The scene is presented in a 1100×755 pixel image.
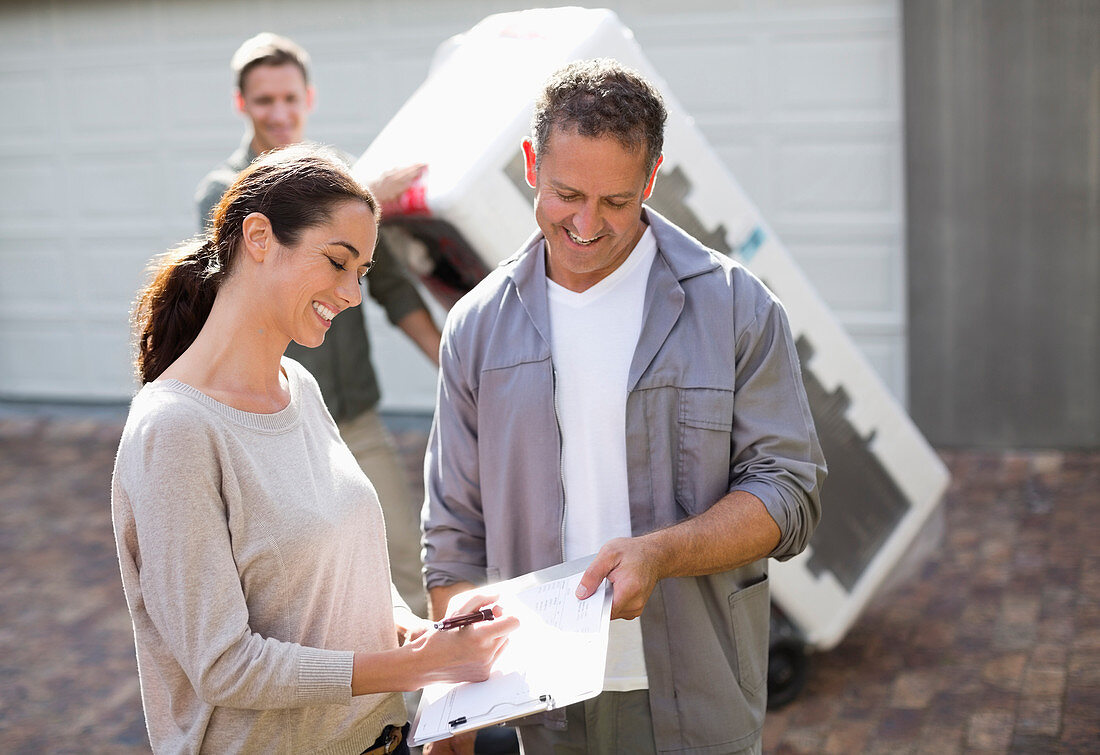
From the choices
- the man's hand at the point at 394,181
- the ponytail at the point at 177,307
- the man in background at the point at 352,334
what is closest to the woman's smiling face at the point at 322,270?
the ponytail at the point at 177,307

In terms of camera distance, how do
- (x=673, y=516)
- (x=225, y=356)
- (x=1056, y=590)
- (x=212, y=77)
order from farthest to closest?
1. (x=212, y=77)
2. (x=1056, y=590)
3. (x=673, y=516)
4. (x=225, y=356)

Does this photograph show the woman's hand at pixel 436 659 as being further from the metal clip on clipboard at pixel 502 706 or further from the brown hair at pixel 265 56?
the brown hair at pixel 265 56

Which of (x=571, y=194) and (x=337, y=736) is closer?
(x=337, y=736)

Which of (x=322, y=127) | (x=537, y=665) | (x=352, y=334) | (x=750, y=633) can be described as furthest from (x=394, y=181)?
(x=322, y=127)

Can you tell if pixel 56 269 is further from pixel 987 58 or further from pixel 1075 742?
pixel 1075 742

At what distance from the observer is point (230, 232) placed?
6.42ft

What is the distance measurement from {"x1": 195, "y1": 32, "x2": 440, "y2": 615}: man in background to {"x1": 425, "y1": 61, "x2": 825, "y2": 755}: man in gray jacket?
1483mm

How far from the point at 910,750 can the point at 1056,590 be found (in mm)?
1404

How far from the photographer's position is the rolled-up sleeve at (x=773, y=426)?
218 centimetres

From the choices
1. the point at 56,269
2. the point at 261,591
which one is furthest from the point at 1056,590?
the point at 56,269

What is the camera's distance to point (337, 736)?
6.57 feet

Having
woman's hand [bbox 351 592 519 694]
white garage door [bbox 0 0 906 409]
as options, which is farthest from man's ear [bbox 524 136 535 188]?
white garage door [bbox 0 0 906 409]

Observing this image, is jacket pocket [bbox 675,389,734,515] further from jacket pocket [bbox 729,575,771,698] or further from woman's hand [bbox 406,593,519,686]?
woman's hand [bbox 406,593,519,686]

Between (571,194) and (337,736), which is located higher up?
(571,194)
